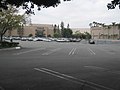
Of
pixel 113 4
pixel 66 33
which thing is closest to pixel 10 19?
pixel 113 4

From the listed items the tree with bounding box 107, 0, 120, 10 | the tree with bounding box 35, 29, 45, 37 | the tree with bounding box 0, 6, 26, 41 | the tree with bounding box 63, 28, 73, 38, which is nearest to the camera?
→ the tree with bounding box 107, 0, 120, 10

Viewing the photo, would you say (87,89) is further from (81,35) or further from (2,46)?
(81,35)

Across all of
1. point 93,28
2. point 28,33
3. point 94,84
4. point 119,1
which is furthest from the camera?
point 28,33

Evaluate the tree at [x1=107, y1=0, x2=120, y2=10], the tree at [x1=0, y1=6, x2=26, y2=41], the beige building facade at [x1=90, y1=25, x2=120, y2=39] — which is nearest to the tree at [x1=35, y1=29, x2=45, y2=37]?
the beige building facade at [x1=90, y1=25, x2=120, y2=39]

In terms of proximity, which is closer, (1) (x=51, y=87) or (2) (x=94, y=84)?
(1) (x=51, y=87)

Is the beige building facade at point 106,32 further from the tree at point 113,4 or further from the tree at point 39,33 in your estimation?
the tree at point 113,4

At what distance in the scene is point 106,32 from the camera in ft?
451

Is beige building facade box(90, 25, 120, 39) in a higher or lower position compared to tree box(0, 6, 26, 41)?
lower

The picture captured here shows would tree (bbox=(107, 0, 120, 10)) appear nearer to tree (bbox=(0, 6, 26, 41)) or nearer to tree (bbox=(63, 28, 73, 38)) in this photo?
tree (bbox=(0, 6, 26, 41))

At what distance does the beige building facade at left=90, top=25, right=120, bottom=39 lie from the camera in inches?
5023

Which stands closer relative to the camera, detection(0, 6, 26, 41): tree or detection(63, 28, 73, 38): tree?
detection(0, 6, 26, 41): tree

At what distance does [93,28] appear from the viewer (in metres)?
151

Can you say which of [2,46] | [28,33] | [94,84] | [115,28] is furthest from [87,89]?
[28,33]

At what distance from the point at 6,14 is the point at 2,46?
6.76 m
